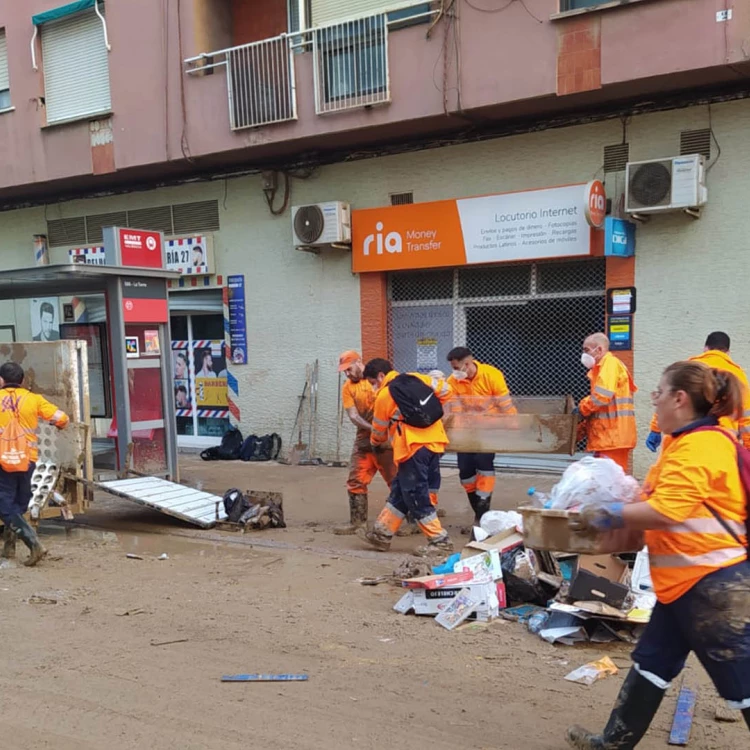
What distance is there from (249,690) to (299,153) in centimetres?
877

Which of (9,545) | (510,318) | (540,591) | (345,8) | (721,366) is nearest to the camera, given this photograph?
(540,591)

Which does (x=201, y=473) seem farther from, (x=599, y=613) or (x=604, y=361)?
(x=599, y=613)

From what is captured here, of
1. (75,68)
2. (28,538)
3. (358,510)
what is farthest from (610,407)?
(75,68)

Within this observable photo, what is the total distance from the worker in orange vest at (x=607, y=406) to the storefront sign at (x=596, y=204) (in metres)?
2.72

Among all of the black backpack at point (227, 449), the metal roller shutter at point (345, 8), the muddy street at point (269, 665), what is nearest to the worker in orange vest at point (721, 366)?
the muddy street at point (269, 665)

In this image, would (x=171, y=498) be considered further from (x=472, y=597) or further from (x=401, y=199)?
(x=401, y=199)

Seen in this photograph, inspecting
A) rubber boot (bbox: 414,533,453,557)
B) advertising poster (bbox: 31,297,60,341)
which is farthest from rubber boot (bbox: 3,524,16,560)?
advertising poster (bbox: 31,297,60,341)

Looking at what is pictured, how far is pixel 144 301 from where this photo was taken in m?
9.22

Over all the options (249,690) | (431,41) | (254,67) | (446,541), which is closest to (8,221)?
(254,67)

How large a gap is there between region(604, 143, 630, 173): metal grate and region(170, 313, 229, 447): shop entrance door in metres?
6.62

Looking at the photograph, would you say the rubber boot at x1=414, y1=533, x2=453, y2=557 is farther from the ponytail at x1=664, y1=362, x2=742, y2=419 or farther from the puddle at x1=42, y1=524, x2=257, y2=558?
the ponytail at x1=664, y1=362, x2=742, y2=419

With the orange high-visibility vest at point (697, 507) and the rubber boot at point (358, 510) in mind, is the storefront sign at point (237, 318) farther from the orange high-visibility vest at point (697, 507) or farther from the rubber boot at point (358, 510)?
the orange high-visibility vest at point (697, 507)

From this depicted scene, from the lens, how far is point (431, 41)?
31.1 ft

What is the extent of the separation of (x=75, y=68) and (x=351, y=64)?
5.62 metres
